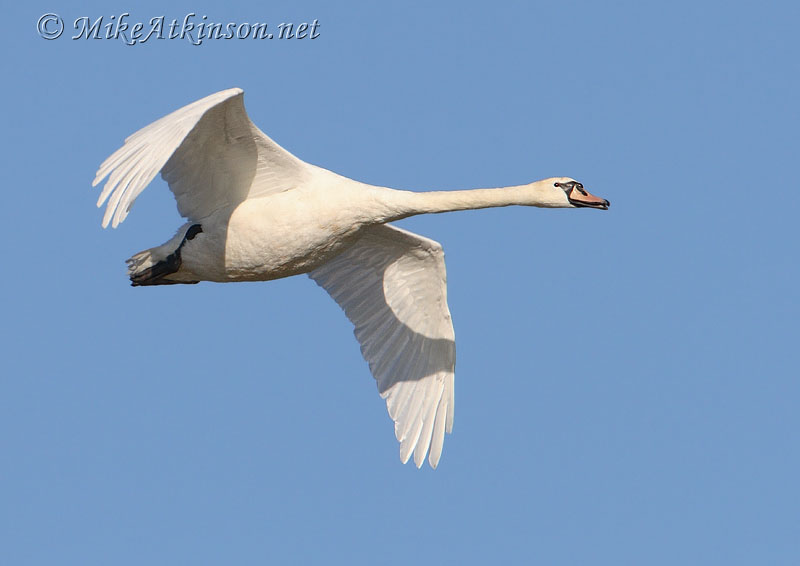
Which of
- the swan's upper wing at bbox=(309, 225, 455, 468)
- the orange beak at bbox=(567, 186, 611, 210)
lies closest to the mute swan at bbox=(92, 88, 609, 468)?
the orange beak at bbox=(567, 186, 611, 210)

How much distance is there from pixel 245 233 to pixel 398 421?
3082mm

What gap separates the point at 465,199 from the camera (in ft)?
45.0

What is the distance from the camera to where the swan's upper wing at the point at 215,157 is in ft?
41.1

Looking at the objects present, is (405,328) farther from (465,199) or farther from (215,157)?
(215,157)

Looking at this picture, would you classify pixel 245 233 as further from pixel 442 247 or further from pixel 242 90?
pixel 442 247

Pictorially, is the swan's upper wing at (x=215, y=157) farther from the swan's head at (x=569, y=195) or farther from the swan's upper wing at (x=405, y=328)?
the swan's head at (x=569, y=195)

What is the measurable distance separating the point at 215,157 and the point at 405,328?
3.13 m

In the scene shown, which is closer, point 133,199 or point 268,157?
point 133,199

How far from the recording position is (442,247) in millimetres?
15469

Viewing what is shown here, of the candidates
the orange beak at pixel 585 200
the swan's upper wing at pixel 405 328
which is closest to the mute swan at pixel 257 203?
the orange beak at pixel 585 200

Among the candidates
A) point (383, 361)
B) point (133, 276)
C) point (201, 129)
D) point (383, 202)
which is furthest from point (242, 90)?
point (383, 361)

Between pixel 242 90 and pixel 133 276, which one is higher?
pixel 242 90

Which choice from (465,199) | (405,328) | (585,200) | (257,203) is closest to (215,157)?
(257,203)

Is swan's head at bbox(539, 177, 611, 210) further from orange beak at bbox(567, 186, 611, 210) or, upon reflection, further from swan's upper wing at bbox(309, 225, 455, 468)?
swan's upper wing at bbox(309, 225, 455, 468)
